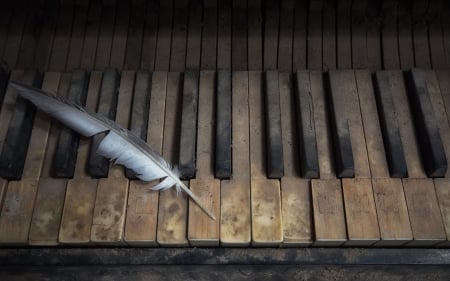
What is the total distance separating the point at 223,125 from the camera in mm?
1653

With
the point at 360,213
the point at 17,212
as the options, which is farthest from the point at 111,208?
the point at 360,213

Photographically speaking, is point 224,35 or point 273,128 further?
point 224,35

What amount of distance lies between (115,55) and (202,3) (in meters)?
0.45

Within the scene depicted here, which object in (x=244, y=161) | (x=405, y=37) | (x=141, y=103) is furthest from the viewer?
(x=405, y=37)

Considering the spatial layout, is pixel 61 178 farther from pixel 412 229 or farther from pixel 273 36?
pixel 412 229

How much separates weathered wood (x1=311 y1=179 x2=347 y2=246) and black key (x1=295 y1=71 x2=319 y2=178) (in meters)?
0.06

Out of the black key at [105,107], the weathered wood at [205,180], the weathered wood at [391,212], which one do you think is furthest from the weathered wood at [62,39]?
the weathered wood at [391,212]

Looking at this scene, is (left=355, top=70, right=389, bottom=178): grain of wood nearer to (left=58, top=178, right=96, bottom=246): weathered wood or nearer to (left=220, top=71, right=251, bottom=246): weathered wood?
(left=220, top=71, right=251, bottom=246): weathered wood

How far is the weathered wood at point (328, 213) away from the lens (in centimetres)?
147

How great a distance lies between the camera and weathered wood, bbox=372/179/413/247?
4.81ft

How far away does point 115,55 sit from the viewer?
188 cm

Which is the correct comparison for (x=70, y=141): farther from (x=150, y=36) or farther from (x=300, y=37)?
(x=300, y=37)

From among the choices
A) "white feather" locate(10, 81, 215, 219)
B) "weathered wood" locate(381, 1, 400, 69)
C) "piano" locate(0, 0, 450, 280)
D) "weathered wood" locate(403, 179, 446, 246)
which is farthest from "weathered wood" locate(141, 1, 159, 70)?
"weathered wood" locate(403, 179, 446, 246)

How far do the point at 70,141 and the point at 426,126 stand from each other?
1.33 meters
